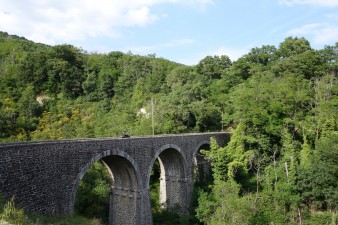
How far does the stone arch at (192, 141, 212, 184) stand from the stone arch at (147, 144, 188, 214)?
7.73 ft

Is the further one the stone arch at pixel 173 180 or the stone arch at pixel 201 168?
the stone arch at pixel 201 168

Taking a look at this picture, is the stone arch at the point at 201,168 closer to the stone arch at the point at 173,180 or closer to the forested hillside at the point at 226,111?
the forested hillside at the point at 226,111

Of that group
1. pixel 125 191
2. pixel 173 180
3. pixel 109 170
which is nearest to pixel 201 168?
pixel 173 180

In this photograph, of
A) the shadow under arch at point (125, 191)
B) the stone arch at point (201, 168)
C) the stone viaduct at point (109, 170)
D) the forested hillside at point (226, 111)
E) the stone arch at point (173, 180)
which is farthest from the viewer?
the stone arch at point (201, 168)

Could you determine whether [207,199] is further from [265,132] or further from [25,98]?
[25,98]

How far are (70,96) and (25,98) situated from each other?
26.7 ft

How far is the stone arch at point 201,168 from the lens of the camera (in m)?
26.1

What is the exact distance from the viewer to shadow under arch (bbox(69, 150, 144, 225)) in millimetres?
17328

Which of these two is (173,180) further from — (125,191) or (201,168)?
(125,191)

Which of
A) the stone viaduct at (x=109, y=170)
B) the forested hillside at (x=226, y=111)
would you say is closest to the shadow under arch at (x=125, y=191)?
the stone viaduct at (x=109, y=170)

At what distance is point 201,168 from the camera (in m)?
26.8

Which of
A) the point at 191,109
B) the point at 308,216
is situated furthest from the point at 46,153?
the point at 191,109

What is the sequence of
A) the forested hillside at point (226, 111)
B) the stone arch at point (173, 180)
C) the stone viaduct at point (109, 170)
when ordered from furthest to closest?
the stone arch at point (173, 180) < the forested hillside at point (226, 111) < the stone viaduct at point (109, 170)

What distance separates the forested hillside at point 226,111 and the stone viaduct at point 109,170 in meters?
2.44
